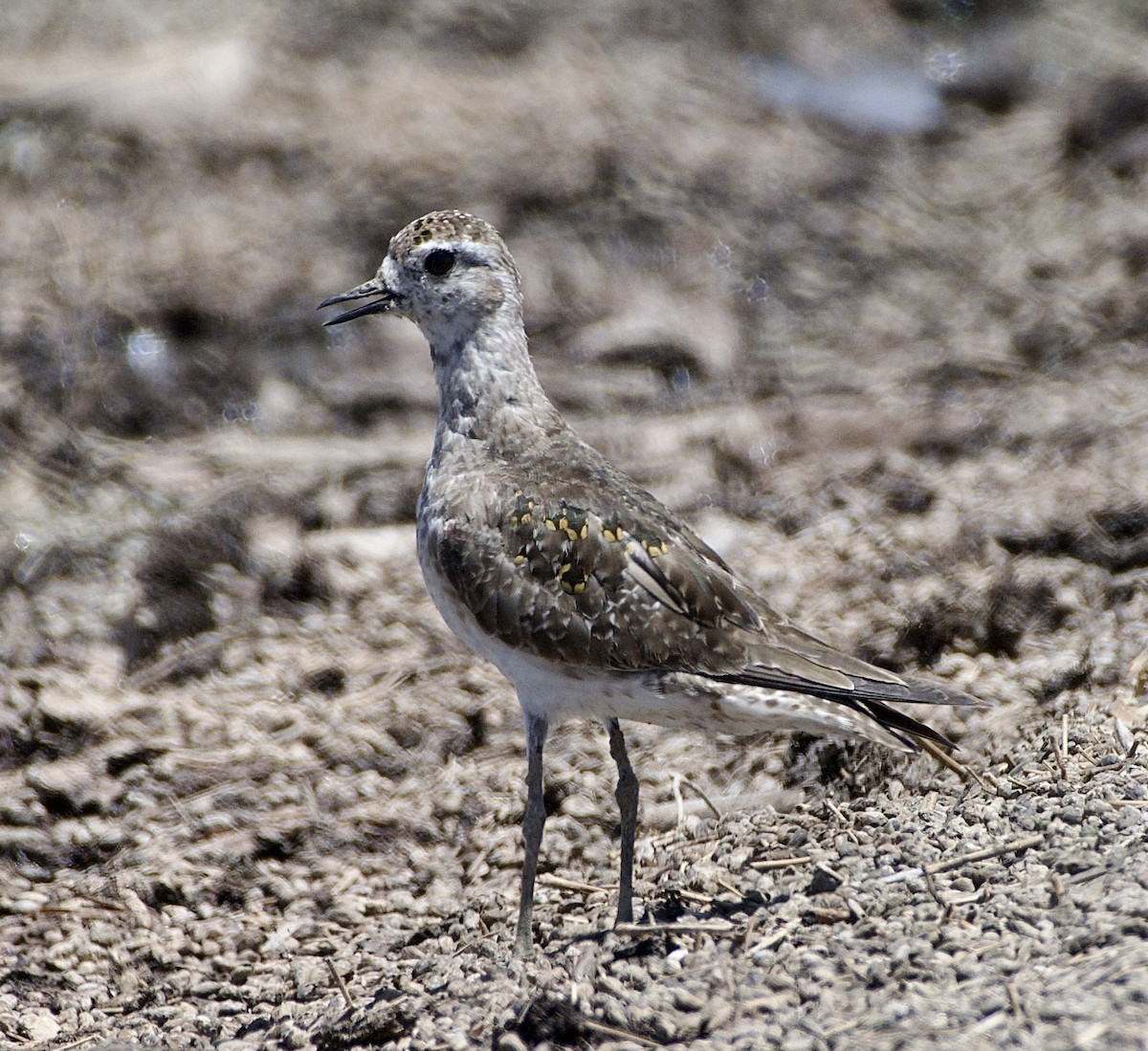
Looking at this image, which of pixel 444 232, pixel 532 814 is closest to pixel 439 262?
pixel 444 232

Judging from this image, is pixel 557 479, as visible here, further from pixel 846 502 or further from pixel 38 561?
pixel 38 561

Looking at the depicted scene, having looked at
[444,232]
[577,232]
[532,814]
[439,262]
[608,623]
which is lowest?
[532,814]

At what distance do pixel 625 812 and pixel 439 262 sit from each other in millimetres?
2418

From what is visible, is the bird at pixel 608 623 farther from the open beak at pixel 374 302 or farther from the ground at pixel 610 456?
the open beak at pixel 374 302

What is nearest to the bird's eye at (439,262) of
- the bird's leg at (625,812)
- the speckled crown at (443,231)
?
the speckled crown at (443,231)

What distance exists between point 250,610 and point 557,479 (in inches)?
99.4

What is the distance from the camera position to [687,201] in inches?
405

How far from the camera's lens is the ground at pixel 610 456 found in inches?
191

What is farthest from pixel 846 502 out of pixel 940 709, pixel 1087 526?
pixel 940 709

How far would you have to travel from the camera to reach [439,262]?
19.7 ft

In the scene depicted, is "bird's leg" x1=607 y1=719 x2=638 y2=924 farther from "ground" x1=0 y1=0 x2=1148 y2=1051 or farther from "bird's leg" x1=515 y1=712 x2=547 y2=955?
"bird's leg" x1=515 y1=712 x2=547 y2=955

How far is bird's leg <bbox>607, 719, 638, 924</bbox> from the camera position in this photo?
16.9ft

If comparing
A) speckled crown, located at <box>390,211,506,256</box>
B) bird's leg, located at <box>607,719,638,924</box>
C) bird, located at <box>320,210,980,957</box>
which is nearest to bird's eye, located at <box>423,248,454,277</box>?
speckled crown, located at <box>390,211,506,256</box>

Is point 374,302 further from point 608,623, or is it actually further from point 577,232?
point 577,232
